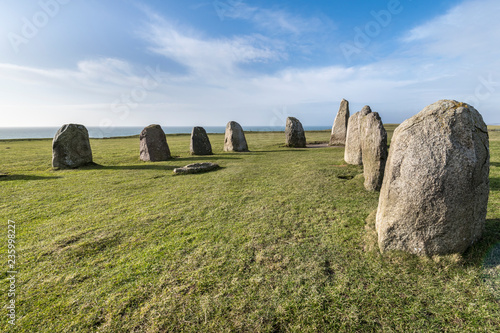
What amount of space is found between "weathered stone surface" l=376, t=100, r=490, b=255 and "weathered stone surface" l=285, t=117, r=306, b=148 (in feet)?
48.8

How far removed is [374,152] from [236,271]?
502cm

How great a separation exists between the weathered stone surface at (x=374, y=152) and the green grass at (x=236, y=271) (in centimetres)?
47

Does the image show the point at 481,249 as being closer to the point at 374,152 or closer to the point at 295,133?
the point at 374,152

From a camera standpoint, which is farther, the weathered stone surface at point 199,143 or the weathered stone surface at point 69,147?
the weathered stone surface at point 199,143

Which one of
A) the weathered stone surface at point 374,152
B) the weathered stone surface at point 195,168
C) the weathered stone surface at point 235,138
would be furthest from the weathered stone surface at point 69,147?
the weathered stone surface at point 374,152

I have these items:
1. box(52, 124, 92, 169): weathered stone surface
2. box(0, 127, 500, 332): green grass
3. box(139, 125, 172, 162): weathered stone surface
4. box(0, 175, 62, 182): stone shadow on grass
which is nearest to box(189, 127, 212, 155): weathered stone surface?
box(139, 125, 172, 162): weathered stone surface

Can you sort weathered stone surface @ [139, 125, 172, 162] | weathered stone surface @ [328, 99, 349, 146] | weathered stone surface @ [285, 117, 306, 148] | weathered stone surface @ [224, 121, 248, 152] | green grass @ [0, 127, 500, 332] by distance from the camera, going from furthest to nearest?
1. weathered stone surface @ [328, 99, 349, 146]
2. weathered stone surface @ [285, 117, 306, 148]
3. weathered stone surface @ [224, 121, 248, 152]
4. weathered stone surface @ [139, 125, 172, 162]
5. green grass @ [0, 127, 500, 332]

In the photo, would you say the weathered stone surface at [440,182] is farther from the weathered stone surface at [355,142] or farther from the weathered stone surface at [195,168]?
the weathered stone surface at [195,168]

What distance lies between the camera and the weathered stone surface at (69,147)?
11242 mm

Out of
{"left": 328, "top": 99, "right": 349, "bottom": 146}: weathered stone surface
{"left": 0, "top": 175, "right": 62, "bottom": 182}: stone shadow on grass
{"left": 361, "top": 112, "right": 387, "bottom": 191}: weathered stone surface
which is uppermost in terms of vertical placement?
{"left": 328, "top": 99, "right": 349, "bottom": 146}: weathered stone surface

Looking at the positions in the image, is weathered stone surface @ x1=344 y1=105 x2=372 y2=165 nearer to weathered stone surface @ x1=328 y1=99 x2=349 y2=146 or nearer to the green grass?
the green grass

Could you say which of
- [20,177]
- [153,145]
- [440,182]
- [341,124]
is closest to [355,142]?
[440,182]

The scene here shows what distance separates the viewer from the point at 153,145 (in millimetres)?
13383

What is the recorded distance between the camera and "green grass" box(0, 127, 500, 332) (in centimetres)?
252
